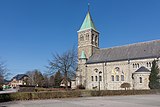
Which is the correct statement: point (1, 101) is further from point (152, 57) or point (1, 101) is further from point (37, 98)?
point (152, 57)

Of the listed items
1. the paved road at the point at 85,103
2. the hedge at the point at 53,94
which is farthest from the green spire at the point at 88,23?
the paved road at the point at 85,103

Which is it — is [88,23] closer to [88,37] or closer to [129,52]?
[88,37]

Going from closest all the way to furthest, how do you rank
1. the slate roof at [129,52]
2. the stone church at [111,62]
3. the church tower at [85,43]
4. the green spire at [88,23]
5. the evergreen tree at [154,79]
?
the evergreen tree at [154,79] < the stone church at [111,62] < the slate roof at [129,52] < the church tower at [85,43] < the green spire at [88,23]

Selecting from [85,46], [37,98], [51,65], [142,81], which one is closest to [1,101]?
[37,98]

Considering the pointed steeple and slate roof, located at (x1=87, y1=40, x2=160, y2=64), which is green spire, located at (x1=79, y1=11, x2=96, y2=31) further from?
slate roof, located at (x1=87, y1=40, x2=160, y2=64)

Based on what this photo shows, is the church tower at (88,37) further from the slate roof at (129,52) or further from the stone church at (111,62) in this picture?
the slate roof at (129,52)

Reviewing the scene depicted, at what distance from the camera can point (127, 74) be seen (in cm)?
5631

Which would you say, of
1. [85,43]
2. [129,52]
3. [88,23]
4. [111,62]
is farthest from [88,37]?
[129,52]

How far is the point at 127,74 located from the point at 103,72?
26.4ft

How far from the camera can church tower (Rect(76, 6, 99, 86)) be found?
220 ft

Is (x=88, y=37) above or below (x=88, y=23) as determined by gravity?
below

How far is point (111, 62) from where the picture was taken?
6009 centimetres

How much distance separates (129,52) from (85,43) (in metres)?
17.4

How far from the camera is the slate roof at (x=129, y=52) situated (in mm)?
54041
